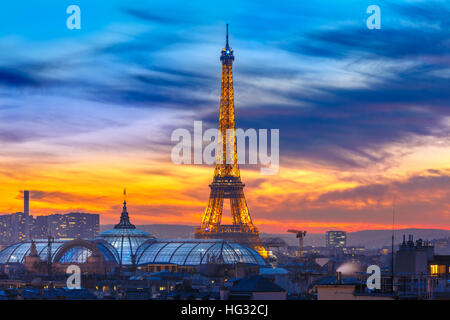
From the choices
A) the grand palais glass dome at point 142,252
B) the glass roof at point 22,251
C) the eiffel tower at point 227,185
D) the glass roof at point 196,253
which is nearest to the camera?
the glass roof at point 196,253

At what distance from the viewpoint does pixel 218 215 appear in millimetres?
191125

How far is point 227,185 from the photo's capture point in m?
187

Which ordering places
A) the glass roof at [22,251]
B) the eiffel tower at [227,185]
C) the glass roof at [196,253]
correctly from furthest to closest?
the glass roof at [22,251] → the eiffel tower at [227,185] → the glass roof at [196,253]

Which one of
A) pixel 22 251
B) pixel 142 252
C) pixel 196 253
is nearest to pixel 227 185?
pixel 196 253

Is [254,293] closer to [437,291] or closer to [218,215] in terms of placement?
[437,291]

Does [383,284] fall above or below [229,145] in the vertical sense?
below

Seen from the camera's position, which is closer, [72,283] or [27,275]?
[72,283]

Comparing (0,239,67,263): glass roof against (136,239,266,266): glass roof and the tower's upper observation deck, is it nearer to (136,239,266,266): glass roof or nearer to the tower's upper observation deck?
(136,239,266,266): glass roof

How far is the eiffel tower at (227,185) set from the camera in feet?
598

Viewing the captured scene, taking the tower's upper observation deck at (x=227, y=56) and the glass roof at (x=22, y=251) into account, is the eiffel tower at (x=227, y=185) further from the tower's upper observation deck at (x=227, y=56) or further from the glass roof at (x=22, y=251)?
the glass roof at (x=22, y=251)

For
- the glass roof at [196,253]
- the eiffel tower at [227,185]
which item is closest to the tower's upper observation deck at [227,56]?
the eiffel tower at [227,185]
